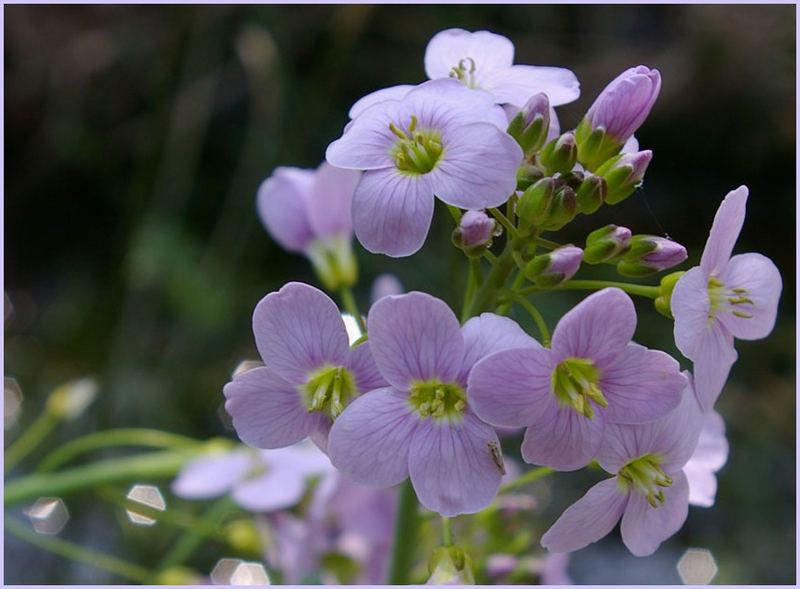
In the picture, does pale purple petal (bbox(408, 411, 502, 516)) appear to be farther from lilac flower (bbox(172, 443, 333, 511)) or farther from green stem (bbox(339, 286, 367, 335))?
lilac flower (bbox(172, 443, 333, 511))

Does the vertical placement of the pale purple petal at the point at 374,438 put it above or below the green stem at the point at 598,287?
below

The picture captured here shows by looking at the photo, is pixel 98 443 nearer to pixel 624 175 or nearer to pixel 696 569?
pixel 624 175

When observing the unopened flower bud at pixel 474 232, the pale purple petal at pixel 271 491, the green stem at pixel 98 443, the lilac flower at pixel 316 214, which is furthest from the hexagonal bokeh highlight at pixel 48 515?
the unopened flower bud at pixel 474 232

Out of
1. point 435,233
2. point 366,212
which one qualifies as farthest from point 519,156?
point 435,233

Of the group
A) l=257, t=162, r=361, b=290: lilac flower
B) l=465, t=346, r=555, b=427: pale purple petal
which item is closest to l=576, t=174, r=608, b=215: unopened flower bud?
l=465, t=346, r=555, b=427: pale purple petal

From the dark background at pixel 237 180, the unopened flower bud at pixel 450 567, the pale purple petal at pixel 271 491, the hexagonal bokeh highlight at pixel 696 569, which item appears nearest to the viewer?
the unopened flower bud at pixel 450 567

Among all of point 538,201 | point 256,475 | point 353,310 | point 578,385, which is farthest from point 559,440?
point 256,475

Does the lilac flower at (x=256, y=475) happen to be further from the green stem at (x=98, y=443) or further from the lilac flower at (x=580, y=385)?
→ the lilac flower at (x=580, y=385)
